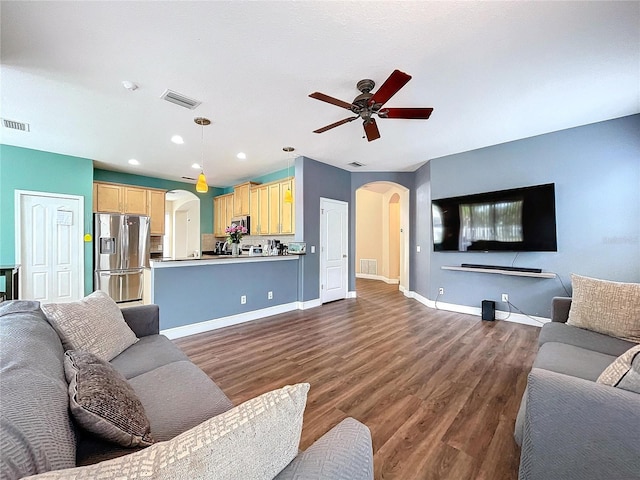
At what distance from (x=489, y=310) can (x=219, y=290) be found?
159 inches

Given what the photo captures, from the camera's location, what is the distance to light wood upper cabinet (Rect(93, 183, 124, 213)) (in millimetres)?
4965

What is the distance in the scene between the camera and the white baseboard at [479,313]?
12.0 ft

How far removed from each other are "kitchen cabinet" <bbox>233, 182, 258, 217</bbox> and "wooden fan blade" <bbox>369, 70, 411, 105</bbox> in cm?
403

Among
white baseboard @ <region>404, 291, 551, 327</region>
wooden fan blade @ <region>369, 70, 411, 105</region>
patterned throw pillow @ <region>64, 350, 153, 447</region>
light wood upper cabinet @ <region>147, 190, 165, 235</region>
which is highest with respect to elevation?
wooden fan blade @ <region>369, 70, 411, 105</region>

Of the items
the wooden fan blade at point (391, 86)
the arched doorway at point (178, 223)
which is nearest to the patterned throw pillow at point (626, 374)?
the wooden fan blade at point (391, 86)

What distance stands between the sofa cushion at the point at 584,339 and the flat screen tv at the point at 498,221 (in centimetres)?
185

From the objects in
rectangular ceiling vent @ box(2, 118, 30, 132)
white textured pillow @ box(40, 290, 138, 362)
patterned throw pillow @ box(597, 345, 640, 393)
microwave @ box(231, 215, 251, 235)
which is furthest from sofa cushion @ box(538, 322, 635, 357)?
rectangular ceiling vent @ box(2, 118, 30, 132)

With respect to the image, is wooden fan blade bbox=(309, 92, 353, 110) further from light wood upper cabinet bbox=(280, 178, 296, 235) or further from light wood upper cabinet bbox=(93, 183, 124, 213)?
light wood upper cabinet bbox=(93, 183, 124, 213)

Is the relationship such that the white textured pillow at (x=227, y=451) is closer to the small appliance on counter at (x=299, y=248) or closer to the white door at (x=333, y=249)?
the small appliance on counter at (x=299, y=248)

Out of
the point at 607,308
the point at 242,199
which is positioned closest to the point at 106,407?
the point at 607,308

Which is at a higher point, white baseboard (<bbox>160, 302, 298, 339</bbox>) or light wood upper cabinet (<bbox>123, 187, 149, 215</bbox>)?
light wood upper cabinet (<bbox>123, 187, 149, 215</bbox>)

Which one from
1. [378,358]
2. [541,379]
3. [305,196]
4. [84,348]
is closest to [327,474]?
[541,379]

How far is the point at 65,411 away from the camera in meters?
0.80

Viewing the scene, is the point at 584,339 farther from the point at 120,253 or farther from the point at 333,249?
the point at 120,253
